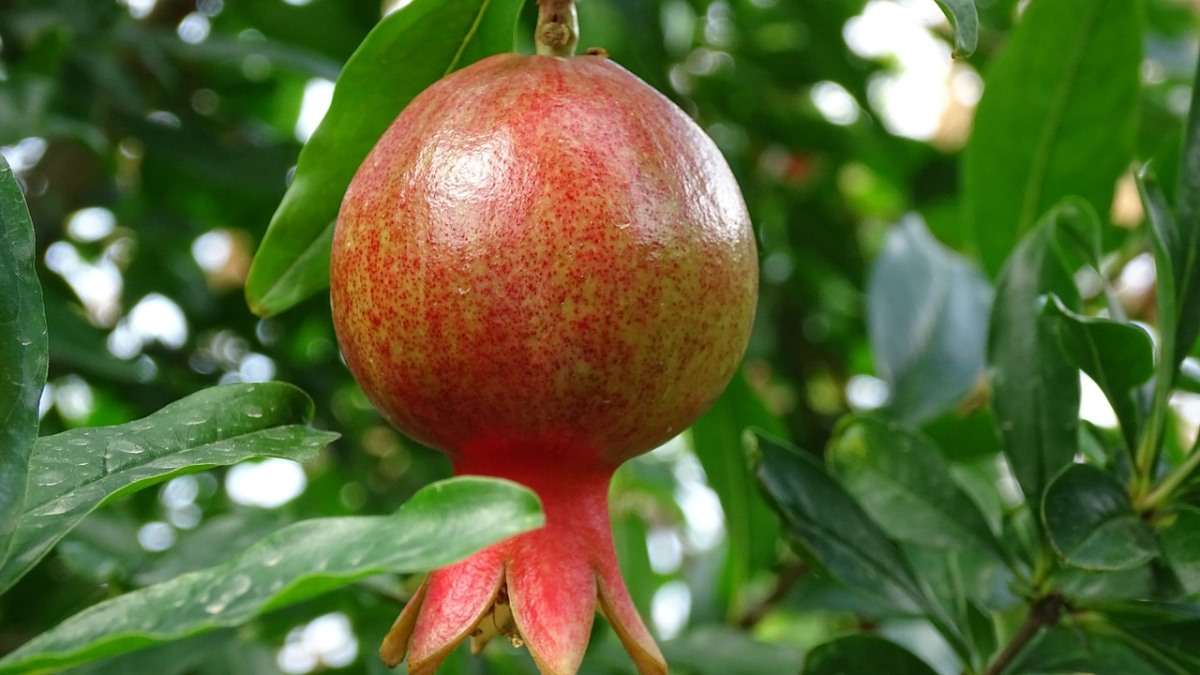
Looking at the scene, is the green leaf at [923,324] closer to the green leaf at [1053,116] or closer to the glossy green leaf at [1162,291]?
the green leaf at [1053,116]

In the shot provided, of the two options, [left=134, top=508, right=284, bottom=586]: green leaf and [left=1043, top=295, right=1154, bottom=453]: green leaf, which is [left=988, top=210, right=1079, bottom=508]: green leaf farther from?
[left=134, top=508, right=284, bottom=586]: green leaf

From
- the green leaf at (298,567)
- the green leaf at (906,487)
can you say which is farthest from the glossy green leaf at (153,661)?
the green leaf at (906,487)

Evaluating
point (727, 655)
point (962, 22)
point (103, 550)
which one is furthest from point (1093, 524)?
point (103, 550)

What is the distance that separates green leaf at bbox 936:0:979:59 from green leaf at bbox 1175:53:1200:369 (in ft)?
0.91

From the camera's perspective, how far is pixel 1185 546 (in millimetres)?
781

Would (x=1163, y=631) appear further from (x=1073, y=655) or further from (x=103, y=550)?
(x=103, y=550)

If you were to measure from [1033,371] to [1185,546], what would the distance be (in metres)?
0.18

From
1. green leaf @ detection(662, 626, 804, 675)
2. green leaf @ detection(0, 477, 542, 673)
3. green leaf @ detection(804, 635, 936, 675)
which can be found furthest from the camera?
green leaf @ detection(662, 626, 804, 675)

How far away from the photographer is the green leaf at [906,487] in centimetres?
92

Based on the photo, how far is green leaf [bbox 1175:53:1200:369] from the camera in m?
0.82

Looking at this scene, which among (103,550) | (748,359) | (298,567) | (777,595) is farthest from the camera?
(748,359)

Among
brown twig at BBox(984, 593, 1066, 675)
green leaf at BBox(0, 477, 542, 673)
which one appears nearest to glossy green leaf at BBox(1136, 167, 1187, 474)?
brown twig at BBox(984, 593, 1066, 675)

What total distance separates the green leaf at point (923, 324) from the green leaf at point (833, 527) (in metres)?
0.37

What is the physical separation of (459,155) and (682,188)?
0.11 meters
